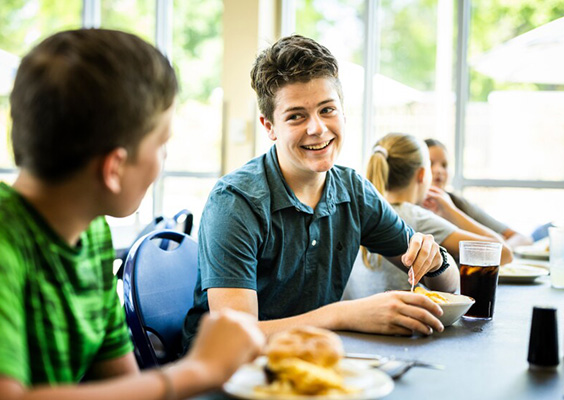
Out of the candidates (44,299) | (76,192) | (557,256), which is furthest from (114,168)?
(557,256)

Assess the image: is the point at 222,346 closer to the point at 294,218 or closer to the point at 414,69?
the point at 294,218

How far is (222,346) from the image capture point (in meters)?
0.88

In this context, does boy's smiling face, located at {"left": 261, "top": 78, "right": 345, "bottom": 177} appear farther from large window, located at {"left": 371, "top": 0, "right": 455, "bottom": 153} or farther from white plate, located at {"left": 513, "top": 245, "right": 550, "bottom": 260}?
large window, located at {"left": 371, "top": 0, "right": 455, "bottom": 153}

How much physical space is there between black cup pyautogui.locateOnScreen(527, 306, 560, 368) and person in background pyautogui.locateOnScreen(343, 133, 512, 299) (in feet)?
3.50

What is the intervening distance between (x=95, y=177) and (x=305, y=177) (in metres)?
0.96

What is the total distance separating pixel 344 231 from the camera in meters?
1.91

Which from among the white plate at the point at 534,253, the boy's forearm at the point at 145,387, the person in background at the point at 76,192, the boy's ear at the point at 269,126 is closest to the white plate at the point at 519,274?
the white plate at the point at 534,253

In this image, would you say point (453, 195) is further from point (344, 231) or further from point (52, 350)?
point (52, 350)

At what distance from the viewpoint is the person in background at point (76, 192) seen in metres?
0.85

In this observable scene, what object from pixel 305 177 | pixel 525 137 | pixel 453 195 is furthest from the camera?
pixel 525 137

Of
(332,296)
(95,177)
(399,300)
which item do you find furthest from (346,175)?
(95,177)

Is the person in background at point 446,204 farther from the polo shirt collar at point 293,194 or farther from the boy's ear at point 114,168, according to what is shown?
the boy's ear at point 114,168

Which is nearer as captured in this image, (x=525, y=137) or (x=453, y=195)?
(x=453, y=195)

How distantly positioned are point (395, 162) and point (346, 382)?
1714 millimetres
